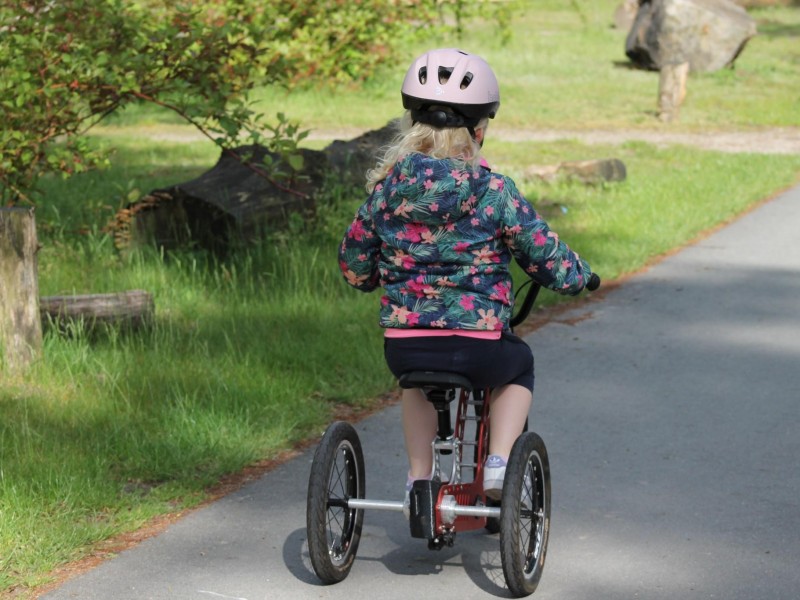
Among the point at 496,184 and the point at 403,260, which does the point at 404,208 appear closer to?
the point at 403,260

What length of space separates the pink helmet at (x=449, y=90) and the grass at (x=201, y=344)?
6.42ft

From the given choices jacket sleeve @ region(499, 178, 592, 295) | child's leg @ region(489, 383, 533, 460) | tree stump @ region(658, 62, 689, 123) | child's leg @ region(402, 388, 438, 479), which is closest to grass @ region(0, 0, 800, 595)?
child's leg @ region(402, 388, 438, 479)

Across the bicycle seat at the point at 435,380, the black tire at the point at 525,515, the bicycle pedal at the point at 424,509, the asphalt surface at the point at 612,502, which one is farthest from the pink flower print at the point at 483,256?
the asphalt surface at the point at 612,502

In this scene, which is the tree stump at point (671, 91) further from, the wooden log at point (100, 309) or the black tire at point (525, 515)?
the black tire at point (525, 515)

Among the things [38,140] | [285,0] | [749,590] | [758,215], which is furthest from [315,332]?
[758,215]

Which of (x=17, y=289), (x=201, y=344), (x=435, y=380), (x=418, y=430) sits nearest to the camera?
(x=435, y=380)

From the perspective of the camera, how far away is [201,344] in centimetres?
709

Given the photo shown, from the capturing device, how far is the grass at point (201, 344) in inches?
201

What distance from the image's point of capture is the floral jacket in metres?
4.00

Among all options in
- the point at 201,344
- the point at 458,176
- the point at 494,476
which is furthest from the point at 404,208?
the point at 201,344

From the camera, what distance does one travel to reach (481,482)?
14.3 feet

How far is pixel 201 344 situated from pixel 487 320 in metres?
3.33

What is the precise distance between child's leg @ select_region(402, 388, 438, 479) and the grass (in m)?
1.19

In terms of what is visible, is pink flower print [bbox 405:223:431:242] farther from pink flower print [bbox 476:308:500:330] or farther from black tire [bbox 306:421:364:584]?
black tire [bbox 306:421:364:584]
